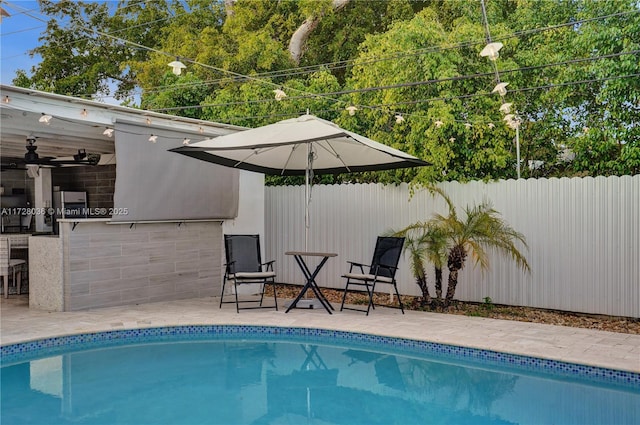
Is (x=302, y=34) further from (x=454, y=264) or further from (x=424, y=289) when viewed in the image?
(x=454, y=264)

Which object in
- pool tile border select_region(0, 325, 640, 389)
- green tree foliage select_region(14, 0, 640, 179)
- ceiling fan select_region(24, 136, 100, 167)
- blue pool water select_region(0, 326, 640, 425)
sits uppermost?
green tree foliage select_region(14, 0, 640, 179)

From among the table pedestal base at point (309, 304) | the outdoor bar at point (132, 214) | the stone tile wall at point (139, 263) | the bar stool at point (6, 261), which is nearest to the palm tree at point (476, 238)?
the table pedestal base at point (309, 304)

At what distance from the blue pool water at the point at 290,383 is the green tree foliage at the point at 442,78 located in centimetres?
318

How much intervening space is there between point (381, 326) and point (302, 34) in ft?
39.0

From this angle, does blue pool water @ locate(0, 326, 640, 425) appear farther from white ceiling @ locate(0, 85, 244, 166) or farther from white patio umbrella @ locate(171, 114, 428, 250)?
white ceiling @ locate(0, 85, 244, 166)

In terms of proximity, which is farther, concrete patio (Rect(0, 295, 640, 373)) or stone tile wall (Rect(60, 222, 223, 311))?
stone tile wall (Rect(60, 222, 223, 311))

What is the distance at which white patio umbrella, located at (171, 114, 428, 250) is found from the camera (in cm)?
693

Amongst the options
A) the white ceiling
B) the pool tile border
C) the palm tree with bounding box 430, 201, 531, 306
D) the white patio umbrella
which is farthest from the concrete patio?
the white ceiling

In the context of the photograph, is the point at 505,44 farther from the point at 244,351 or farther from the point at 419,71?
the point at 244,351

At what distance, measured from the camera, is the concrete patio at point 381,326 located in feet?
18.5

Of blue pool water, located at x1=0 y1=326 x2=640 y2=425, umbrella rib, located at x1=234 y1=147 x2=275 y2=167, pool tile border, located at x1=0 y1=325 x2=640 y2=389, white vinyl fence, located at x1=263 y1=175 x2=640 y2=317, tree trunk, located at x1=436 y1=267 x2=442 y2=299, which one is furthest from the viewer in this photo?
tree trunk, located at x1=436 y1=267 x2=442 y2=299

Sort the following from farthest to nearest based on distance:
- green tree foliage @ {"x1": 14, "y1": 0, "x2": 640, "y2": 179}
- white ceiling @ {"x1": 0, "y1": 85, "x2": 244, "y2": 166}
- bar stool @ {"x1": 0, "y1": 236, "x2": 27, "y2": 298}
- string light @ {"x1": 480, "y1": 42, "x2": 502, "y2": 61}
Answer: green tree foliage @ {"x1": 14, "y1": 0, "x2": 640, "y2": 179}
bar stool @ {"x1": 0, "y1": 236, "x2": 27, "y2": 298}
white ceiling @ {"x1": 0, "y1": 85, "x2": 244, "y2": 166}
string light @ {"x1": 480, "y1": 42, "x2": 502, "y2": 61}

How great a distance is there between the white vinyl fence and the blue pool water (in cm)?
237

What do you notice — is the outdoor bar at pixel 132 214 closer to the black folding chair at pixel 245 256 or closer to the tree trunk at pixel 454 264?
the black folding chair at pixel 245 256
